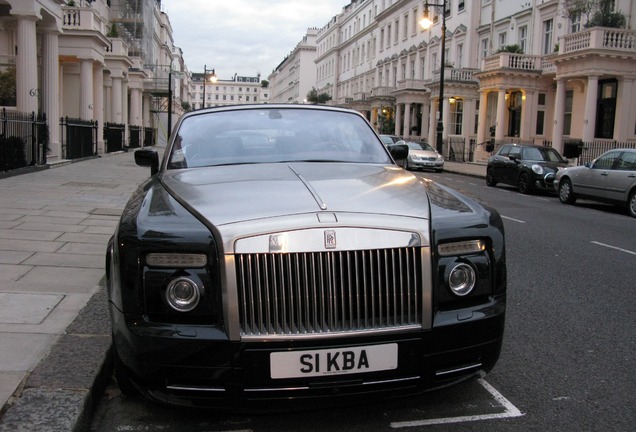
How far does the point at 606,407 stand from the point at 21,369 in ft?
10.9

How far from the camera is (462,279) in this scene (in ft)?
9.71

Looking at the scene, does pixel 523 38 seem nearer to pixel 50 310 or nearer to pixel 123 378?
pixel 50 310

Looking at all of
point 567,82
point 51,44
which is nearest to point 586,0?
point 567,82

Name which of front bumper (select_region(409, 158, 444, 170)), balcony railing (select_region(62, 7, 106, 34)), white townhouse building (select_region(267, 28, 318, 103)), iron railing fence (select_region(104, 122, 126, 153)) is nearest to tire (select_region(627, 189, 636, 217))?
front bumper (select_region(409, 158, 444, 170))

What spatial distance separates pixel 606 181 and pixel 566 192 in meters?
1.47

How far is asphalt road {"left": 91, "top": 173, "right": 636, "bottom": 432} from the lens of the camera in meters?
3.16

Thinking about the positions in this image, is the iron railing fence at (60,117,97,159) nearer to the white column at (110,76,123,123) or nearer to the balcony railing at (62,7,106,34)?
the balcony railing at (62,7,106,34)

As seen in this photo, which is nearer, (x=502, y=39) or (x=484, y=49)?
(x=502, y=39)

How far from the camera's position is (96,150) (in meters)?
27.2

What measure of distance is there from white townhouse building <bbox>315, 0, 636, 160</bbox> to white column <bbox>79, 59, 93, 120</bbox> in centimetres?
1811

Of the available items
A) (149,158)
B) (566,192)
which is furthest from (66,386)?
(566,192)

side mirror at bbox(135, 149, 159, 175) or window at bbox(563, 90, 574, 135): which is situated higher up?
window at bbox(563, 90, 574, 135)

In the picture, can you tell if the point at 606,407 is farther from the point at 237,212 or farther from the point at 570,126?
the point at 570,126

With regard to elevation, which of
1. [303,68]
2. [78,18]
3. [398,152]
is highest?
[303,68]
